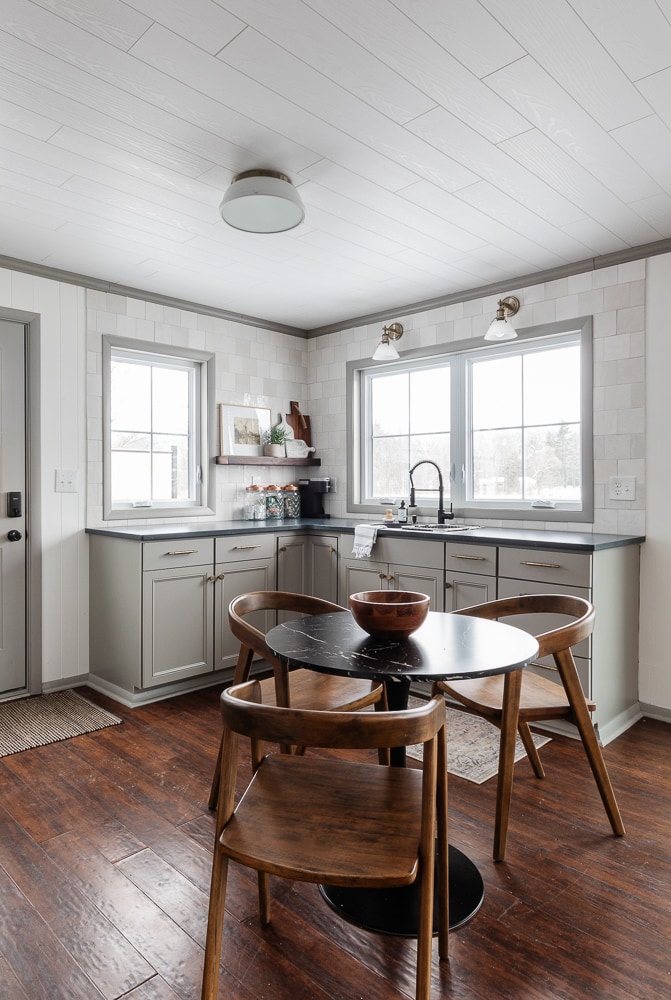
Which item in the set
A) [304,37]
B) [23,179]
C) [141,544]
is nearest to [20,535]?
[141,544]

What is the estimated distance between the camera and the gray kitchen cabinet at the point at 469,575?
10.6ft

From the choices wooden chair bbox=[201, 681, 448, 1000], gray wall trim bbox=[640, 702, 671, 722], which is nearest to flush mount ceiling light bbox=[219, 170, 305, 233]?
wooden chair bbox=[201, 681, 448, 1000]

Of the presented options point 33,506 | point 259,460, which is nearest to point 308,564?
point 259,460

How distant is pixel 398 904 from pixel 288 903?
0.31m

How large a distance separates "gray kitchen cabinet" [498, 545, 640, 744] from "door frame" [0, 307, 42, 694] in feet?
8.41

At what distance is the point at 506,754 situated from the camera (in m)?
1.98

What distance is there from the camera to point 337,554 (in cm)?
404

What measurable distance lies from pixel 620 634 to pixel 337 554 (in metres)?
1.71

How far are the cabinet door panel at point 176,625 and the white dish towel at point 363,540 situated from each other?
91 centimetres

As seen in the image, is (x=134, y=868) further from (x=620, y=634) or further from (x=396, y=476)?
(x=396, y=476)

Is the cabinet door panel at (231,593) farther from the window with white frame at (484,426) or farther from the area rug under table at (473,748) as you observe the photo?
the area rug under table at (473,748)

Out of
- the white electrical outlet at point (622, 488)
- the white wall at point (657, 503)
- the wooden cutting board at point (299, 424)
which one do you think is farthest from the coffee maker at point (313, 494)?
the white wall at point (657, 503)

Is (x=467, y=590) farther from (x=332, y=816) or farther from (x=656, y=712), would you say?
(x=332, y=816)

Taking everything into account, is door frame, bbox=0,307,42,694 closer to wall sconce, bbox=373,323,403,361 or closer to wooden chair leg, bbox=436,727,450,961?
wall sconce, bbox=373,323,403,361
